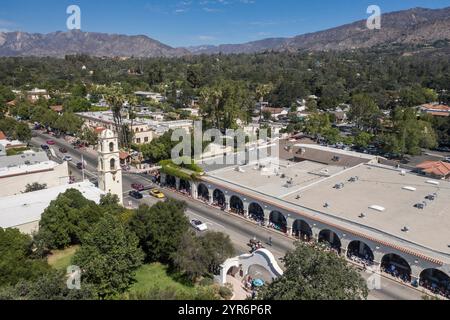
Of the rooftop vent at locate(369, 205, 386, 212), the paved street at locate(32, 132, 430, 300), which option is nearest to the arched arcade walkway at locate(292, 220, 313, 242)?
the paved street at locate(32, 132, 430, 300)

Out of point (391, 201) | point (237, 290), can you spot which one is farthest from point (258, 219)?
point (391, 201)

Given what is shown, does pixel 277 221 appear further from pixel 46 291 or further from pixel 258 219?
pixel 46 291

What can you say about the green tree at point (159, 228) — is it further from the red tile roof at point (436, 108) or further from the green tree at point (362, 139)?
the red tile roof at point (436, 108)

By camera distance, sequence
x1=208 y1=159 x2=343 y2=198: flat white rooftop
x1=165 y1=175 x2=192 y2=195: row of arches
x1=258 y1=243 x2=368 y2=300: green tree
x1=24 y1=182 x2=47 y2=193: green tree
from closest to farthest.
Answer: x1=258 y1=243 x2=368 y2=300: green tree → x1=208 y1=159 x2=343 y2=198: flat white rooftop → x1=24 y1=182 x2=47 y2=193: green tree → x1=165 y1=175 x2=192 y2=195: row of arches

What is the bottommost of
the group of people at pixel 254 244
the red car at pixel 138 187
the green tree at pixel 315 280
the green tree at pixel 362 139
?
the group of people at pixel 254 244

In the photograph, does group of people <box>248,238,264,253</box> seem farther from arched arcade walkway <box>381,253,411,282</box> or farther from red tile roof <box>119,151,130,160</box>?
red tile roof <box>119,151,130,160</box>

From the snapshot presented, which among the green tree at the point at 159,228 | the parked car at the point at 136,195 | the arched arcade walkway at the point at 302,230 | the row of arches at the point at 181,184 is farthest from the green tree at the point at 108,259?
the row of arches at the point at 181,184
